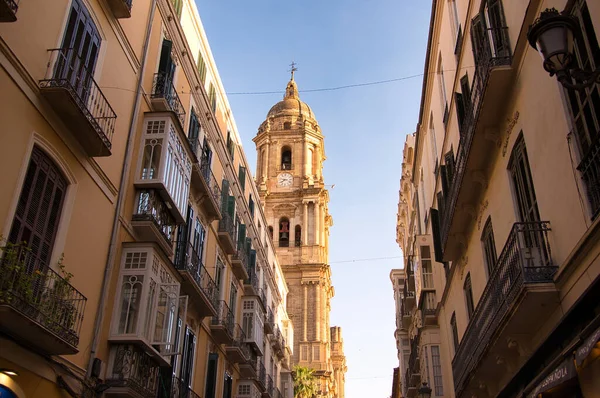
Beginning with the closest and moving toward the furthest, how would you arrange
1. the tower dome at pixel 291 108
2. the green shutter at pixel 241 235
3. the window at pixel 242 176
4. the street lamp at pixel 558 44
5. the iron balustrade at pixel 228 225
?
the street lamp at pixel 558 44
the iron balustrade at pixel 228 225
the green shutter at pixel 241 235
the window at pixel 242 176
the tower dome at pixel 291 108

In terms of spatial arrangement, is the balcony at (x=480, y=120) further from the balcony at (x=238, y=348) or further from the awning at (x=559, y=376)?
the balcony at (x=238, y=348)

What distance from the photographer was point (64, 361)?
11.0m

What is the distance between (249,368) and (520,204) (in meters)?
14.5

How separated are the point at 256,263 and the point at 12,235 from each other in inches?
778

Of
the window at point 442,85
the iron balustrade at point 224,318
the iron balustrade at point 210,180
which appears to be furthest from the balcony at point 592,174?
the iron balustrade at point 224,318

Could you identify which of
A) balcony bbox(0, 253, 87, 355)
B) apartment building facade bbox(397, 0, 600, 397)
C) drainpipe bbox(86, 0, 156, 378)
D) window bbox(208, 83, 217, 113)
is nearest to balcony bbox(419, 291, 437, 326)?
apartment building facade bbox(397, 0, 600, 397)

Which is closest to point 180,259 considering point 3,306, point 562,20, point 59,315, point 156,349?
point 156,349

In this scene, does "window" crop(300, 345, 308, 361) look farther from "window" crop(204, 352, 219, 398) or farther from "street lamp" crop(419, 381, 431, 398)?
"street lamp" crop(419, 381, 431, 398)

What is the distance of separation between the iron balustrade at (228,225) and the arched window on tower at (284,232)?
38.8m

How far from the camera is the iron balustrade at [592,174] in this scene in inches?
320

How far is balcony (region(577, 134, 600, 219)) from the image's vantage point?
8.14 metres

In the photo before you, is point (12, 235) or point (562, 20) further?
point (12, 235)

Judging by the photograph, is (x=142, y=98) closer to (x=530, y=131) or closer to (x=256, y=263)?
(x=530, y=131)

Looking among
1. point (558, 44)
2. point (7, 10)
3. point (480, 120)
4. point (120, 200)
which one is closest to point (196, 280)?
point (120, 200)
